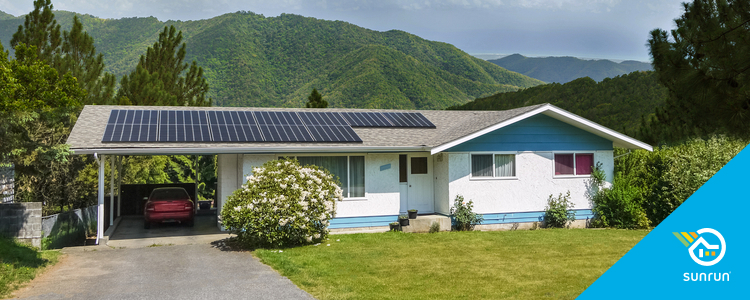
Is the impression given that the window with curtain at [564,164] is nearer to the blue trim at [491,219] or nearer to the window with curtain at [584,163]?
the window with curtain at [584,163]

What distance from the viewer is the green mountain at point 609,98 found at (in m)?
30.8

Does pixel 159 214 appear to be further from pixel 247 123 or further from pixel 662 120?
pixel 662 120

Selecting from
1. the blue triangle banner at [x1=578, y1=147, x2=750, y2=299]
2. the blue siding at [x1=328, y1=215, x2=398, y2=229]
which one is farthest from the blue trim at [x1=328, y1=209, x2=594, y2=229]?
the blue triangle banner at [x1=578, y1=147, x2=750, y2=299]

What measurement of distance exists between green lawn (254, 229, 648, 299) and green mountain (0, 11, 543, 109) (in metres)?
40.1

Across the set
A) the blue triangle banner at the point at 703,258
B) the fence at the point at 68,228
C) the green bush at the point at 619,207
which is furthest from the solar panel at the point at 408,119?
the fence at the point at 68,228

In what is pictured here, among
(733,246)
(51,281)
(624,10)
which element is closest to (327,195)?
(51,281)

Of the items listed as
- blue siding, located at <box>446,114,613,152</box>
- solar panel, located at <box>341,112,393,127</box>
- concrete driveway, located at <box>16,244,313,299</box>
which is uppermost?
solar panel, located at <box>341,112,393,127</box>

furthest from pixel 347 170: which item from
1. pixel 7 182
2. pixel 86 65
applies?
pixel 86 65

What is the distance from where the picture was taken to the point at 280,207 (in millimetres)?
11844

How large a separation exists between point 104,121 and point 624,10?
1896cm

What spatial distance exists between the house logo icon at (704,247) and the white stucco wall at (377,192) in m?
8.19

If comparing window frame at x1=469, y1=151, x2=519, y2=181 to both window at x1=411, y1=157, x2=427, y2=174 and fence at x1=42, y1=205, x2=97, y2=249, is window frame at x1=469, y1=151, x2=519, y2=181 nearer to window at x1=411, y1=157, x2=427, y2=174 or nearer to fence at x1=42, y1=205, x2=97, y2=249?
window at x1=411, y1=157, x2=427, y2=174

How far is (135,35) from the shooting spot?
7775 cm

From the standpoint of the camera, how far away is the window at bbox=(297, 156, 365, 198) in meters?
14.7
